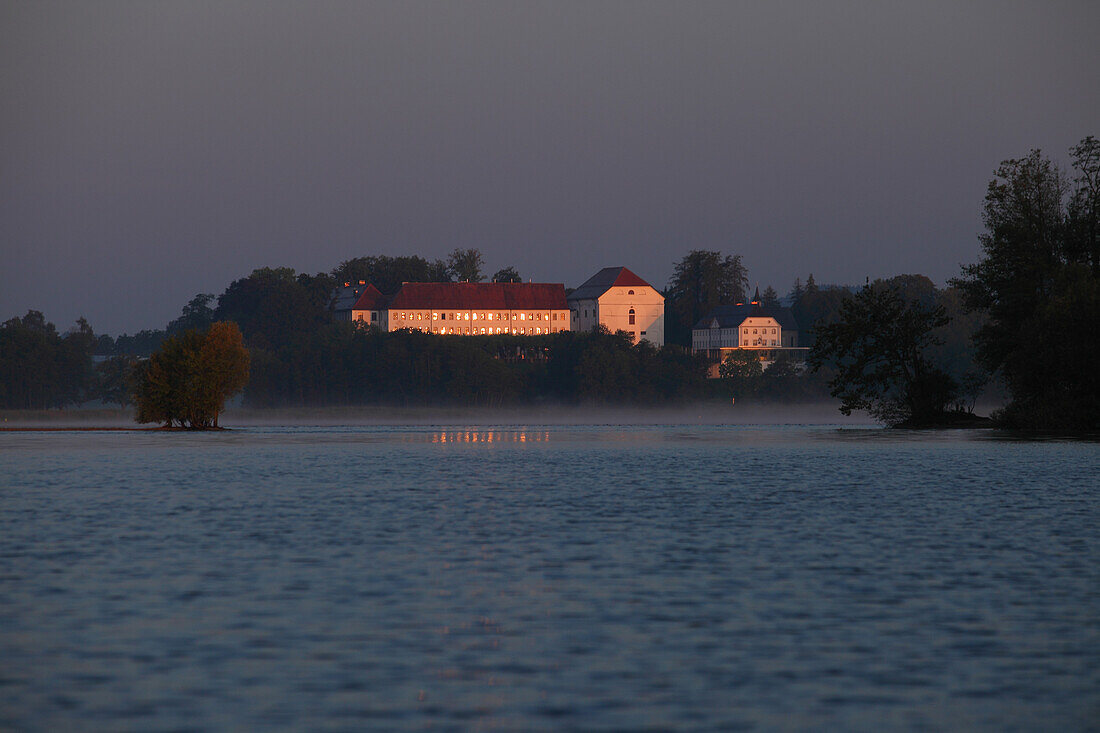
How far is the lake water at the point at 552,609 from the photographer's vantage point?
527 inches

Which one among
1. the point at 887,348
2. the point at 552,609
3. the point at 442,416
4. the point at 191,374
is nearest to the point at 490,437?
the point at 191,374

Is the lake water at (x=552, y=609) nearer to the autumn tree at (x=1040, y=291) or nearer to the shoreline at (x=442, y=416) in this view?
the autumn tree at (x=1040, y=291)

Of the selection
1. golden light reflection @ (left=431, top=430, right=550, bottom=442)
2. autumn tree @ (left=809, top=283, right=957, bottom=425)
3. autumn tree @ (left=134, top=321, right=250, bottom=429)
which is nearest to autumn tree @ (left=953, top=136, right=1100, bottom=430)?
autumn tree @ (left=809, top=283, right=957, bottom=425)

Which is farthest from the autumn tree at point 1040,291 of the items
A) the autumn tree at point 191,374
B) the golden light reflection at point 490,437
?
the autumn tree at point 191,374

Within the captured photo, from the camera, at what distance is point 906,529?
3108cm

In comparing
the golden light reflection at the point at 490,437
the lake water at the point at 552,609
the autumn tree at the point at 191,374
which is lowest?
the lake water at the point at 552,609

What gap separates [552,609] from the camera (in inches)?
762

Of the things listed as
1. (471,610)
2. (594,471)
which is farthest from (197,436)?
(471,610)

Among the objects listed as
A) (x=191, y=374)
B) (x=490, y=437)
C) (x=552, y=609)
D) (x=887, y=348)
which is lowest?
(x=552, y=609)

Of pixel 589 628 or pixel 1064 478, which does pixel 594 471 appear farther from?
pixel 589 628

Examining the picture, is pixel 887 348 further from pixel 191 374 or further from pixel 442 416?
pixel 442 416

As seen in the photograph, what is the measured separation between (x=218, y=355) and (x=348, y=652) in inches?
3782

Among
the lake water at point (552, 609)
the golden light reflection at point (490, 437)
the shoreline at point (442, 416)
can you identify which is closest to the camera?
the lake water at point (552, 609)

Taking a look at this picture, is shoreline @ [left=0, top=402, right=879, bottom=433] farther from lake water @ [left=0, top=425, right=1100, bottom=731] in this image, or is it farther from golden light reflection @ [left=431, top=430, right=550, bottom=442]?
lake water @ [left=0, top=425, right=1100, bottom=731]
